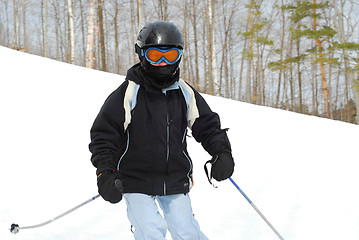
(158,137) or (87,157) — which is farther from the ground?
(158,137)

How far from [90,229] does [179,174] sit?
167 centimetres

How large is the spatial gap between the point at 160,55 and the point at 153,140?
1.61 feet

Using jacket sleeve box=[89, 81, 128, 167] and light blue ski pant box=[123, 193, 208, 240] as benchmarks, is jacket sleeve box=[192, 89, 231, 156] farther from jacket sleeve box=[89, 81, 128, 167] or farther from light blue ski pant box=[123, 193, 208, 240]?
jacket sleeve box=[89, 81, 128, 167]

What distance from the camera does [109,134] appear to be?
1958 mm

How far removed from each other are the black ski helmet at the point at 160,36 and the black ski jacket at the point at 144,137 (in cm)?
20

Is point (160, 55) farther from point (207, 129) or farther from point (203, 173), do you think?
point (203, 173)

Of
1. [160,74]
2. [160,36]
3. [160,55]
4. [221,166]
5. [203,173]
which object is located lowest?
[203,173]

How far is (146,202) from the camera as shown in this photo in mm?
1988

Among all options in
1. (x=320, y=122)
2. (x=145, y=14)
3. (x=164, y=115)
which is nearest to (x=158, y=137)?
(x=164, y=115)

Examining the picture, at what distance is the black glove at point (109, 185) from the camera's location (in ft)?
5.96

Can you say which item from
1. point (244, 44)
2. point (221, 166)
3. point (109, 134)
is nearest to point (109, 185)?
point (109, 134)

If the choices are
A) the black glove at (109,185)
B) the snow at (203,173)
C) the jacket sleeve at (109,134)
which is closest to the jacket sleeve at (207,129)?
the jacket sleeve at (109,134)

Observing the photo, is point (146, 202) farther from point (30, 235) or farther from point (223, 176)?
point (30, 235)

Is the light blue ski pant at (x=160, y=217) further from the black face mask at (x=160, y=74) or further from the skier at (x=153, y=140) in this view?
the black face mask at (x=160, y=74)
